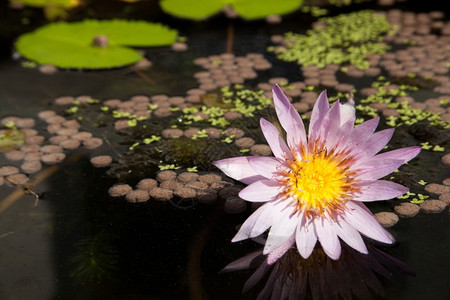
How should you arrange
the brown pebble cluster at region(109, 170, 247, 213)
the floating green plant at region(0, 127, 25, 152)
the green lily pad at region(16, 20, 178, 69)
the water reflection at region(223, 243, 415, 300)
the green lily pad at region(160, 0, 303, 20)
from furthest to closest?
the green lily pad at region(160, 0, 303, 20) → the green lily pad at region(16, 20, 178, 69) → the floating green plant at region(0, 127, 25, 152) → the brown pebble cluster at region(109, 170, 247, 213) → the water reflection at region(223, 243, 415, 300)

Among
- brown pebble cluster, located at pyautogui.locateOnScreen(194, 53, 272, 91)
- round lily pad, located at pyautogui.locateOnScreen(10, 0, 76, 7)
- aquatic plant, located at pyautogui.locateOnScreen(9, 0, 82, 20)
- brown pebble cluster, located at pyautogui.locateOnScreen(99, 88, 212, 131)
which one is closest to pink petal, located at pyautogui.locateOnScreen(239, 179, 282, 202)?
brown pebble cluster, located at pyautogui.locateOnScreen(99, 88, 212, 131)

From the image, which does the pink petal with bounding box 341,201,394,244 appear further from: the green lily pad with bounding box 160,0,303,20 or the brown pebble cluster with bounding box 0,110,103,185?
the green lily pad with bounding box 160,0,303,20

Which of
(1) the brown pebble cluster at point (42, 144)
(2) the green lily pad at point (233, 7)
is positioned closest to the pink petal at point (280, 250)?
(1) the brown pebble cluster at point (42, 144)

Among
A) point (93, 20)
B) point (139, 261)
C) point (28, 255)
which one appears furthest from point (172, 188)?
point (93, 20)

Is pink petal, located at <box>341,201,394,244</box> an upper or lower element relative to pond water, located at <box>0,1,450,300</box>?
upper

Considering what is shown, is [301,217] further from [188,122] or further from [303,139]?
[188,122]

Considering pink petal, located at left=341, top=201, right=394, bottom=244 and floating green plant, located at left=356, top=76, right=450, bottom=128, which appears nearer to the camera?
pink petal, located at left=341, top=201, right=394, bottom=244

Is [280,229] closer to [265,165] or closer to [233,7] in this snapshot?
[265,165]
